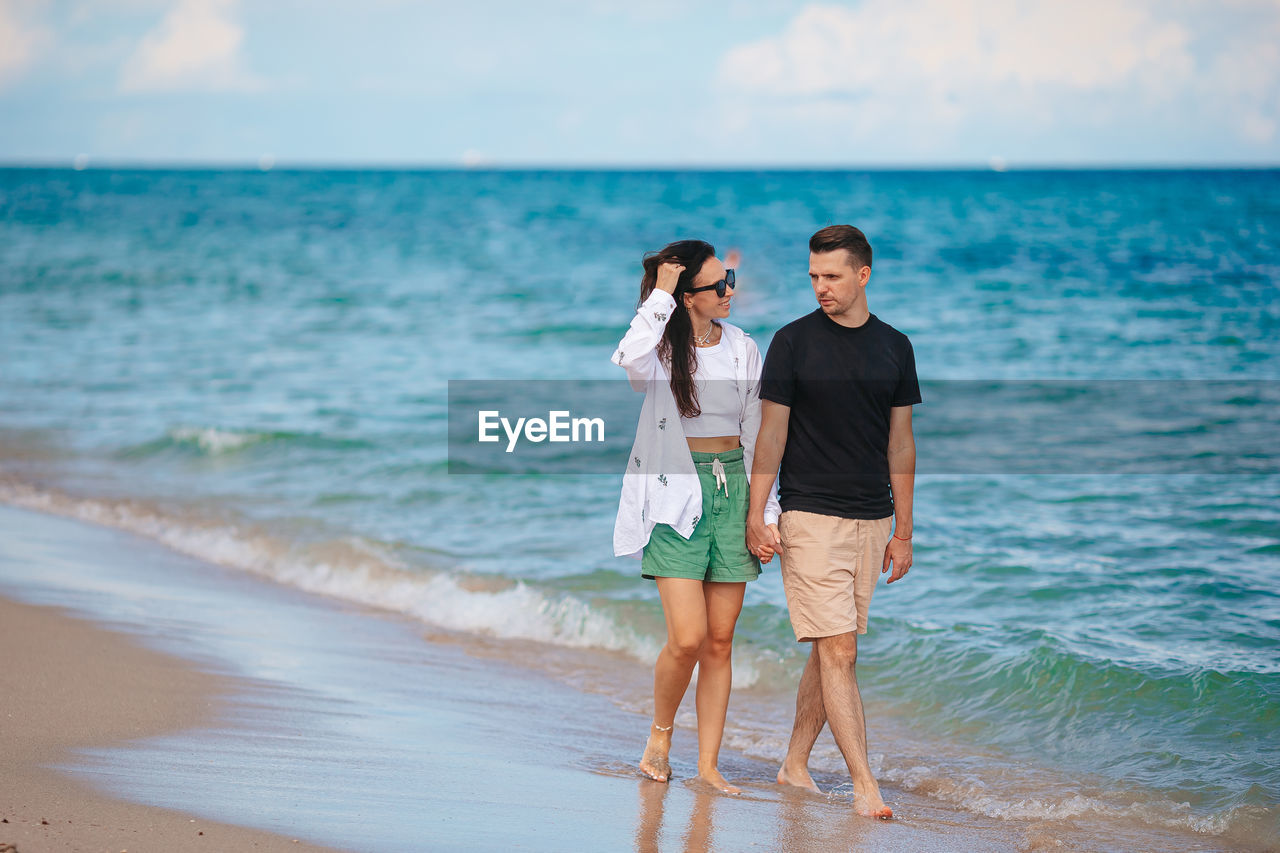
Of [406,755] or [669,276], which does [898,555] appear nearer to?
[669,276]

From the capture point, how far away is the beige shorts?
4027mm

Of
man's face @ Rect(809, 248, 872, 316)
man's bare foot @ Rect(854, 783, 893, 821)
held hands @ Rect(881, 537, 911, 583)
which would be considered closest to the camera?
man's face @ Rect(809, 248, 872, 316)

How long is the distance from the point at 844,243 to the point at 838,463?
740 millimetres

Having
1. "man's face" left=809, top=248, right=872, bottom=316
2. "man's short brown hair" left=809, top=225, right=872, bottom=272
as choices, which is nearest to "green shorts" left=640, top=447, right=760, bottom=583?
"man's face" left=809, top=248, right=872, bottom=316

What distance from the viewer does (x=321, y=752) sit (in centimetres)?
427

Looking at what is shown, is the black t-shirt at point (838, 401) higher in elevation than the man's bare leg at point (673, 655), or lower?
higher

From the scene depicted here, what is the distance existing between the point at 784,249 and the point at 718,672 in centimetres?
3146

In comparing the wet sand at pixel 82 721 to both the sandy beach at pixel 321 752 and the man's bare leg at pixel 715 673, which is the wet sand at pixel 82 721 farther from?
the man's bare leg at pixel 715 673

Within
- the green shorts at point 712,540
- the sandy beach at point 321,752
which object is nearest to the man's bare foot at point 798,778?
the sandy beach at point 321,752

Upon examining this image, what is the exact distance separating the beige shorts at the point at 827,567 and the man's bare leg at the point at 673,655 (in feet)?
1.08

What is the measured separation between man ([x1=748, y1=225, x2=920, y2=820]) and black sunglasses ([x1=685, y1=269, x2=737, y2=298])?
0.24 m

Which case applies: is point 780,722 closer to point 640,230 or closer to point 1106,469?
point 1106,469

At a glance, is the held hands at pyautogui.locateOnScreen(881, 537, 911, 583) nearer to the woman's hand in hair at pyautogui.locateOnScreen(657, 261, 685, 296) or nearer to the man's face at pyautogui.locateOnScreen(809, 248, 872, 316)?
the man's face at pyautogui.locateOnScreen(809, 248, 872, 316)

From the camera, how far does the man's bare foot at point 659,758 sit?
4316mm
